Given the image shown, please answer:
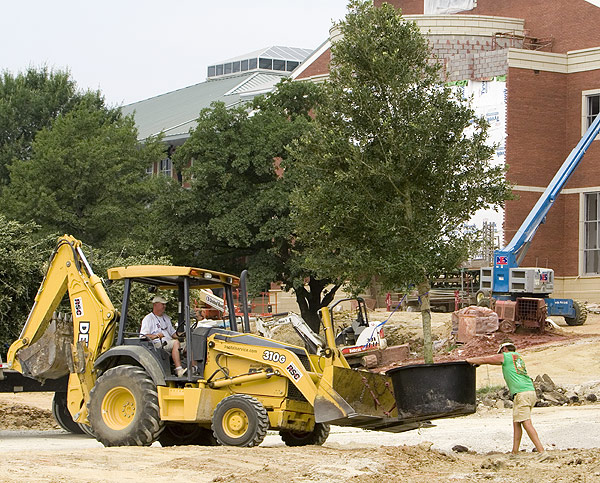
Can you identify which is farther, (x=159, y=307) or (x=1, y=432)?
(x=1, y=432)

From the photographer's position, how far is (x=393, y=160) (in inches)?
934

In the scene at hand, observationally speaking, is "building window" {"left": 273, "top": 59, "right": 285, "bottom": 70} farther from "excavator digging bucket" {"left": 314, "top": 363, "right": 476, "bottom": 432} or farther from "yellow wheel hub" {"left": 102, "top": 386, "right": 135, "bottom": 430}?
"excavator digging bucket" {"left": 314, "top": 363, "right": 476, "bottom": 432}

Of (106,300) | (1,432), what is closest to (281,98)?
(1,432)

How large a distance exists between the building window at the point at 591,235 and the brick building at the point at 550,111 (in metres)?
0.04

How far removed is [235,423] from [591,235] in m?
34.0

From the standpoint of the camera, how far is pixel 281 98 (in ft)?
142

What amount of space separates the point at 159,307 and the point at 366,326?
1793 centimetres

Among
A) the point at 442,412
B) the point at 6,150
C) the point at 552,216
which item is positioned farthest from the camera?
the point at 6,150

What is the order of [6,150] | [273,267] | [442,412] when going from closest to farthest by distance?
[442,412] < [273,267] < [6,150]

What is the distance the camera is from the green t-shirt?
1350cm

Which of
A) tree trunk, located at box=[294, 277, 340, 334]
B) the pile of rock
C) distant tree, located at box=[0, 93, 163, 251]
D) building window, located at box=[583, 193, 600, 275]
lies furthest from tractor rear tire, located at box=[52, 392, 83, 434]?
building window, located at box=[583, 193, 600, 275]

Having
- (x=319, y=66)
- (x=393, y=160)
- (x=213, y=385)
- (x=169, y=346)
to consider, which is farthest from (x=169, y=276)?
(x=319, y=66)

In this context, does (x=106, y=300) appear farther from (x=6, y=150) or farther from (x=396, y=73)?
(x=6, y=150)

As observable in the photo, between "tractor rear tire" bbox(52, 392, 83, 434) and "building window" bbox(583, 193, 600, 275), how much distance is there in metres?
30.7
